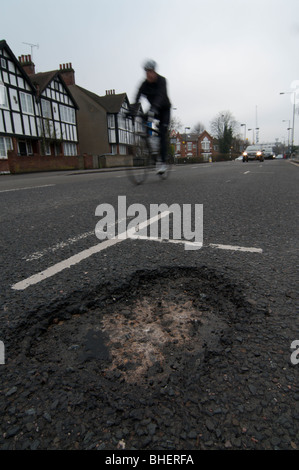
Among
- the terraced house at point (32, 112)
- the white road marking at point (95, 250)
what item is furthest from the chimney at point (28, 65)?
the white road marking at point (95, 250)

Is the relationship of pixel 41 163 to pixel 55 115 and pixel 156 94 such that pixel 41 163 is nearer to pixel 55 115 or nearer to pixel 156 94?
pixel 55 115

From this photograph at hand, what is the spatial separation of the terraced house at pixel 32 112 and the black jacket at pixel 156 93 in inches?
742

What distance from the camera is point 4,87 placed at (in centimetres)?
2666

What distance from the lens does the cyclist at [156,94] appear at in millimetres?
6449

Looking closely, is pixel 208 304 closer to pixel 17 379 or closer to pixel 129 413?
pixel 129 413

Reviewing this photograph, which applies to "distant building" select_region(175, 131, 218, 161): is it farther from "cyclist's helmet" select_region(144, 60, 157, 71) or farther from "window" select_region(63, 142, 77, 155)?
"cyclist's helmet" select_region(144, 60, 157, 71)

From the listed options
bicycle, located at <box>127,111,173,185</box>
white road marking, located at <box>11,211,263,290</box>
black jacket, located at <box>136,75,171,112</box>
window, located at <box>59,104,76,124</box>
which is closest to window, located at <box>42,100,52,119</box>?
window, located at <box>59,104,76,124</box>

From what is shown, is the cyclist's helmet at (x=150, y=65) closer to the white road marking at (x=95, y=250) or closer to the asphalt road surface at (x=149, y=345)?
the white road marking at (x=95, y=250)

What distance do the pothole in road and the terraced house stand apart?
23761mm

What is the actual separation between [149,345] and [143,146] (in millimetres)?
6638

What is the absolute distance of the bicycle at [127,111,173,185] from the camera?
6895 millimetres

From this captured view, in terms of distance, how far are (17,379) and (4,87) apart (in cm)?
3114

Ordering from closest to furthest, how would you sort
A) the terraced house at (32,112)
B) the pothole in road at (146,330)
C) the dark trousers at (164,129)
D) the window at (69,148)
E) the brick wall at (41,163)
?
the pothole in road at (146,330) → the dark trousers at (164,129) → the brick wall at (41,163) → the terraced house at (32,112) → the window at (69,148)

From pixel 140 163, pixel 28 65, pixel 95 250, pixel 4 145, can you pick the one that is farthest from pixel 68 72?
pixel 95 250
